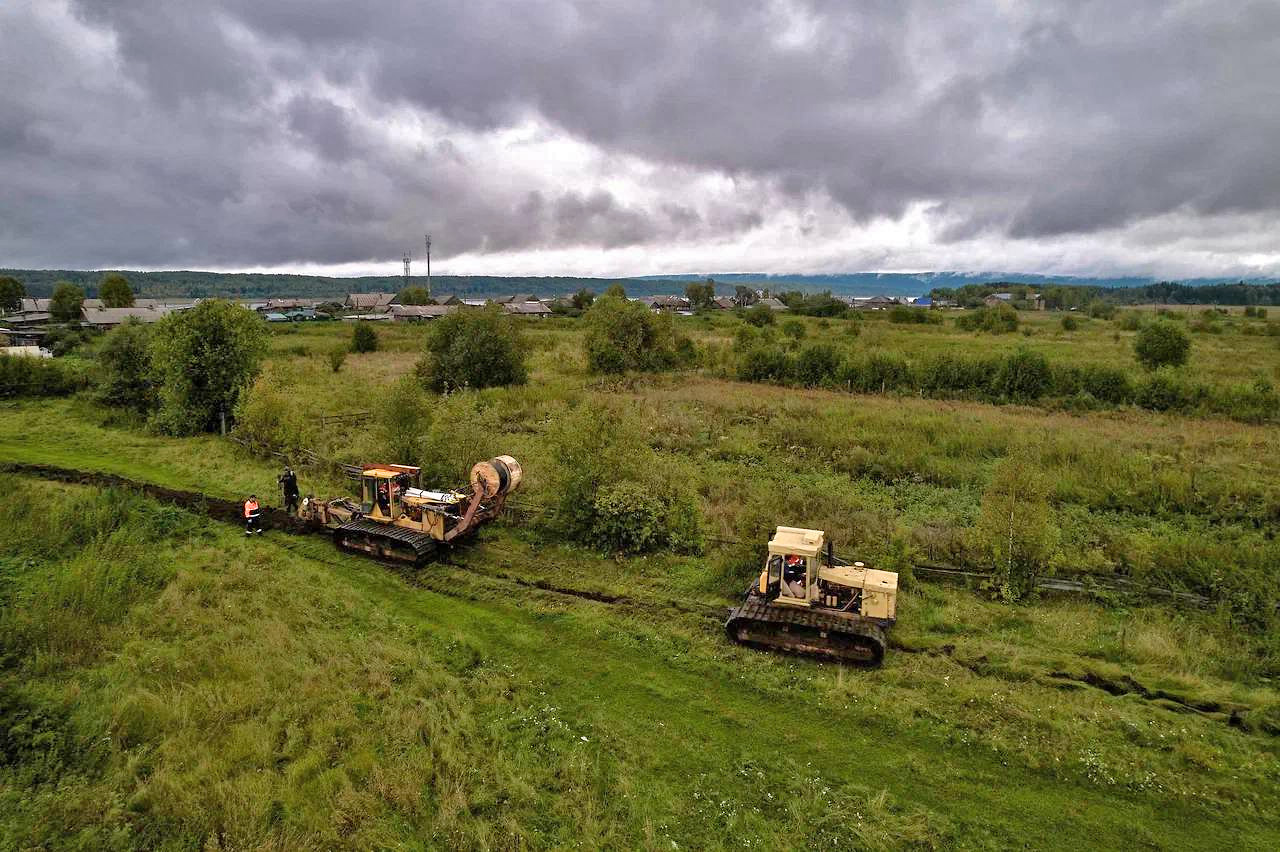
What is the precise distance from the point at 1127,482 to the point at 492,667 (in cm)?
2037

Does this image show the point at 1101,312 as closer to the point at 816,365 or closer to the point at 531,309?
the point at 816,365

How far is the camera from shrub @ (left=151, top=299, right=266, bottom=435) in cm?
3036

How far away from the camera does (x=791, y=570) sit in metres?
13.2

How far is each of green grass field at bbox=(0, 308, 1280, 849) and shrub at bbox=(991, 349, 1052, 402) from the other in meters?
17.5

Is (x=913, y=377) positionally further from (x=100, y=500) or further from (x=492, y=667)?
(x=100, y=500)

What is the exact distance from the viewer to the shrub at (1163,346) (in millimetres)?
41812

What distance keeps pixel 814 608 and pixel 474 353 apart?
→ 33750mm

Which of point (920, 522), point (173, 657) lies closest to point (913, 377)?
point (920, 522)

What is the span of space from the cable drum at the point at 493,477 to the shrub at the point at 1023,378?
1251 inches

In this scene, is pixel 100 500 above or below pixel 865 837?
above

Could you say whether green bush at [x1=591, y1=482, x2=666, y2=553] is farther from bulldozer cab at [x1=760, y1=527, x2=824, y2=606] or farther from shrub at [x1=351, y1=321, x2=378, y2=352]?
shrub at [x1=351, y1=321, x2=378, y2=352]

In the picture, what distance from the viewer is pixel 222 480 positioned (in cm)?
2333

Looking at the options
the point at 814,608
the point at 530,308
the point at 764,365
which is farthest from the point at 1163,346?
the point at 530,308

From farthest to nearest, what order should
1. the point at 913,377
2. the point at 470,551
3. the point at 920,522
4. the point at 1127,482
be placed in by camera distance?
the point at 913,377, the point at 1127,482, the point at 920,522, the point at 470,551
